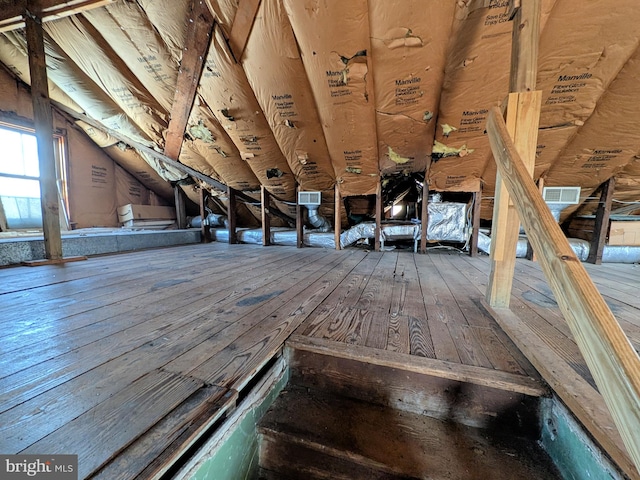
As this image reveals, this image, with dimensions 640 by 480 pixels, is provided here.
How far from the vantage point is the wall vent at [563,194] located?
111 inches

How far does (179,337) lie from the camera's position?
954 millimetres

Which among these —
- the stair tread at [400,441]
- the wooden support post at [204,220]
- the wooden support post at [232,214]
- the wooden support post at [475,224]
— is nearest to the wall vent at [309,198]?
the wooden support post at [232,214]

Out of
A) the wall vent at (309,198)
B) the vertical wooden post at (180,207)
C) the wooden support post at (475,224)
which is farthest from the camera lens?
the vertical wooden post at (180,207)

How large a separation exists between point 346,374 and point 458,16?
2284 millimetres

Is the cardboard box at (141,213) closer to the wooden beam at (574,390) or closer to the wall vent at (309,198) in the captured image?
the wall vent at (309,198)

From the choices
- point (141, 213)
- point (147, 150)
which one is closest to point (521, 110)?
point (147, 150)

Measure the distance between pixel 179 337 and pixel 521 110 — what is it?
1.74 metres

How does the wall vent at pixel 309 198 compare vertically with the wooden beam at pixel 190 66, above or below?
below

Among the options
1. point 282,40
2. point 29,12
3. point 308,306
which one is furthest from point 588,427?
point 29,12

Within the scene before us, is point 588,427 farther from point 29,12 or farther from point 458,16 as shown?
point 29,12

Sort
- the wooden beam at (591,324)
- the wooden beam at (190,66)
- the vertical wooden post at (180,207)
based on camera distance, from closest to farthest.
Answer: the wooden beam at (591,324), the wooden beam at (190,66), the vertical wooden post at (180,207)

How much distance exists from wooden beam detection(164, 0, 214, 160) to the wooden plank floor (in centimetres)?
184
